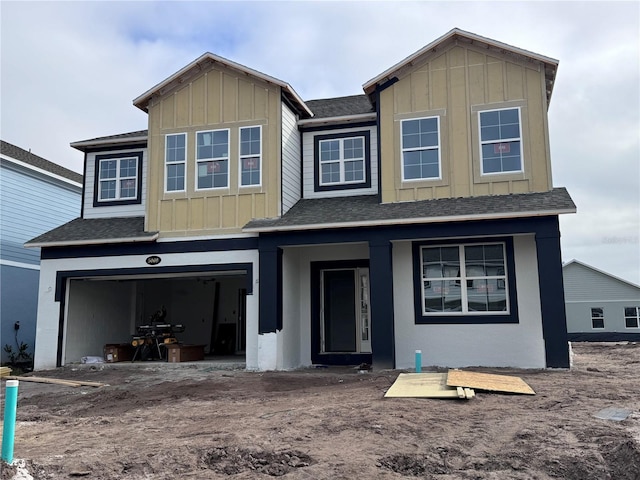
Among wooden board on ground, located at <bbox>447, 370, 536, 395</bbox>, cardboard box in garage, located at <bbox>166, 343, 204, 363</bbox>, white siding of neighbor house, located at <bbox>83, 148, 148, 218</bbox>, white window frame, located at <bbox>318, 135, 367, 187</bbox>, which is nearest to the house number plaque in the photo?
white siding of neighbor house, located at <bbox>83, 148, 148, 218</bbox>

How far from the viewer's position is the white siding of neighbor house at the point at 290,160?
1408 centimetres

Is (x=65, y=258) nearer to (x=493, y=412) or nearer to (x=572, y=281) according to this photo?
(x=493, y=412)

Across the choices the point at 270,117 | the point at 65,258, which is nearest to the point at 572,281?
the point at 270,117

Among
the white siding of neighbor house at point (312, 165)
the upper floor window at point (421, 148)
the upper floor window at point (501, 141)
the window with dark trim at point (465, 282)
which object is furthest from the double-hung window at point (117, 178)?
the upper floor window at point (501, 141)

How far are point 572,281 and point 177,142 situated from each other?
86.5 feet

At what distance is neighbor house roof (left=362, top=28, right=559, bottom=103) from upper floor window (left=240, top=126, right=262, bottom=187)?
2896 mm

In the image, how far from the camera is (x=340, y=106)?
1603 cm

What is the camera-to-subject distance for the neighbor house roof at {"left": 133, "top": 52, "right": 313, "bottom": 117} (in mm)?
14047

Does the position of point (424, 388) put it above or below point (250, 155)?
below

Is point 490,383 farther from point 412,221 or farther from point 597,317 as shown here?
point 597,317

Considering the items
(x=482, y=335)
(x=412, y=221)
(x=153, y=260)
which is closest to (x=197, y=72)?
(x=153, y=260)

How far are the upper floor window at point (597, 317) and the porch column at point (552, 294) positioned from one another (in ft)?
76.7

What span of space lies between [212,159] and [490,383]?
343 inches

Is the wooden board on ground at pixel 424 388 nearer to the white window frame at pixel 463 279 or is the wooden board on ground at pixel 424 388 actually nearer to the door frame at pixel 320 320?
the white window frame at pixel 463 279
